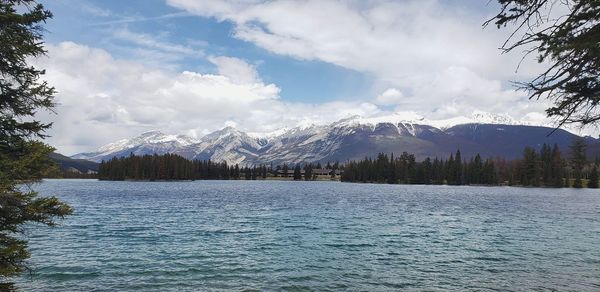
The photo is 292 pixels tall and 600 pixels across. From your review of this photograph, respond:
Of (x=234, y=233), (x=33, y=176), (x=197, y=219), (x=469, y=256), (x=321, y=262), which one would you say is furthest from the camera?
(x=197, y=219)

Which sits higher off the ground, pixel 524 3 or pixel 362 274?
pixel 524 3

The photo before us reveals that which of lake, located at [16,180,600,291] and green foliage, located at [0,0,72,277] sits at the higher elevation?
green foliage, located at [0,0,72,277]

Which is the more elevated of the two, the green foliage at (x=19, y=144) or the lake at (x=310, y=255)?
the green foliage at (x=19, y=144)

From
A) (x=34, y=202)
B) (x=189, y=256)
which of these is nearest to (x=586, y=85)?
(x=34, y=202)

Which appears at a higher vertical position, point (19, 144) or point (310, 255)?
point (19, 144)

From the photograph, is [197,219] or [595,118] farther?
[197,219]

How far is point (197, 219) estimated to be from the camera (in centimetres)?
6706

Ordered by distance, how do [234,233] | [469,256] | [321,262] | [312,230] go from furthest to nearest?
[312,230] → [234,233] → [469,256] → [321,262]

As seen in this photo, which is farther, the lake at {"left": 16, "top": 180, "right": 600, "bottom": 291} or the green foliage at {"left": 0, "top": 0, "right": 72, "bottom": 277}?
the lake at {"left": 16, "top": 180, "right": 600, "bottom": 291}

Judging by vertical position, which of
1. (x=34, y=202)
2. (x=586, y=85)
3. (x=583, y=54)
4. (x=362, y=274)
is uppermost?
(x=583, y=54)

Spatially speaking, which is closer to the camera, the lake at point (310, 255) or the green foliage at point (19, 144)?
the green foliage at point (19, 144)

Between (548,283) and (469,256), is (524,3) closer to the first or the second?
(548,283)

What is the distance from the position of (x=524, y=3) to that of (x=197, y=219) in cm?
6041

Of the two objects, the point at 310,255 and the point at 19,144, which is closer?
the point at 19,144
